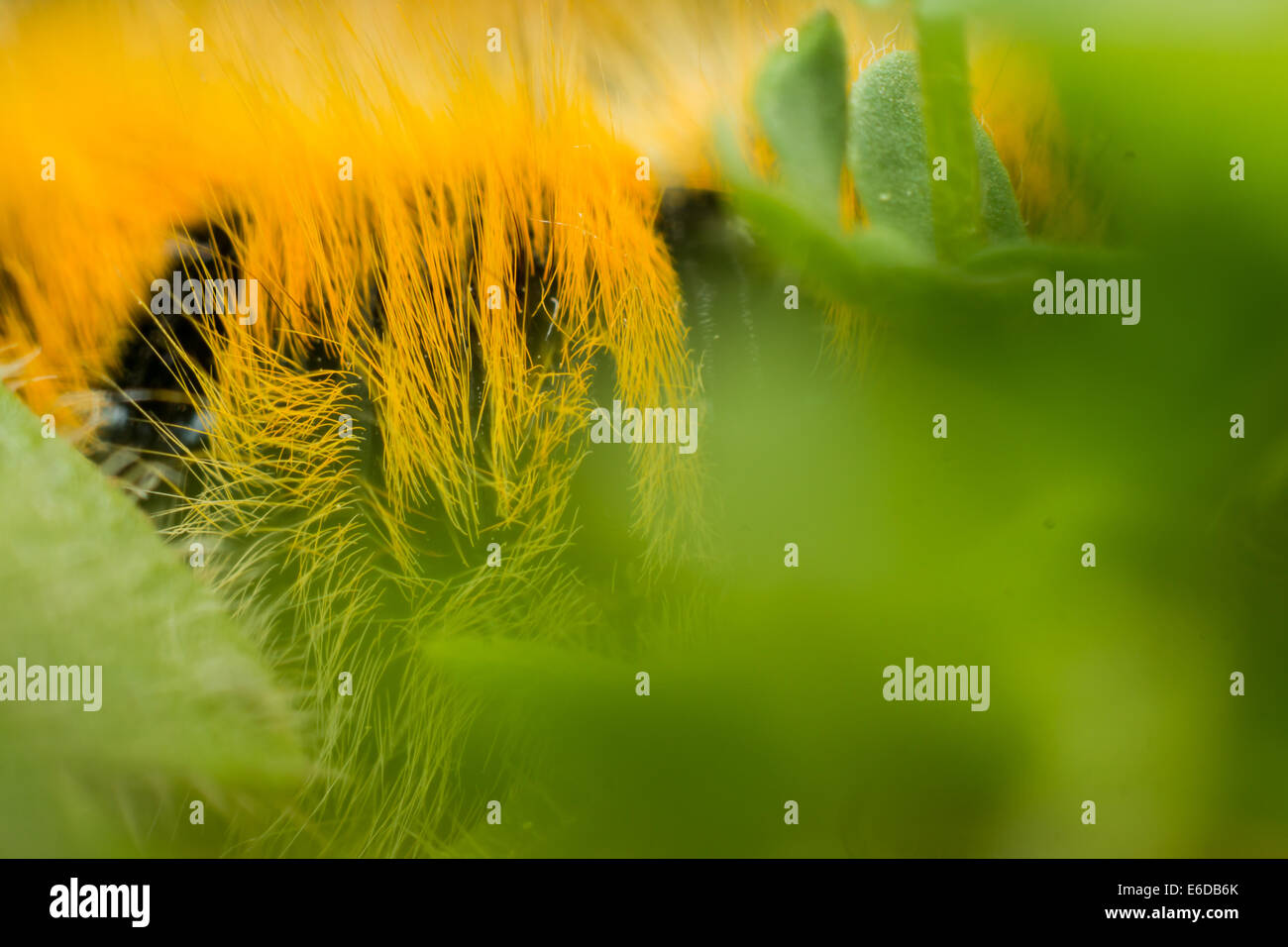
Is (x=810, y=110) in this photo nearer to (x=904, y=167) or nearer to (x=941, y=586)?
(x=904, y=167)

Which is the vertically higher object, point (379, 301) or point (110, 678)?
point (379, 301)

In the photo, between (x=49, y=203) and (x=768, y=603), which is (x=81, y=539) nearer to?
(x=49, y=203)

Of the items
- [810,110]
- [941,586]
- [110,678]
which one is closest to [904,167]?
[810,110]

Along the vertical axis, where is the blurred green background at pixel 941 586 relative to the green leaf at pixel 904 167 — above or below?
below

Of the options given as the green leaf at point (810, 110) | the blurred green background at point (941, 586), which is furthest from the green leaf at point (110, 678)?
the green leaf at point (810, 110)

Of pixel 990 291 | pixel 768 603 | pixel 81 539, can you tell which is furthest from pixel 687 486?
pixel 81 539

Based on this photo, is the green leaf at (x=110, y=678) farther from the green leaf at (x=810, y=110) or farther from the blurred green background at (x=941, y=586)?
the green leaf at (x=810, y=110)

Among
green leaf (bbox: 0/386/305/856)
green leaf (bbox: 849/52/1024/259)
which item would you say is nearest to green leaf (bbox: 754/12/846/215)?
green leaf (bbox: 849/52/1024/259)

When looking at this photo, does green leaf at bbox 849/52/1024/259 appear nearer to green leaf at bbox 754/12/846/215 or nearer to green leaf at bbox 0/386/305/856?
green leaf at bbox 754/12/846/215

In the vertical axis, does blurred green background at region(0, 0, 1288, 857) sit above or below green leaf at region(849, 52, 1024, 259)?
below
